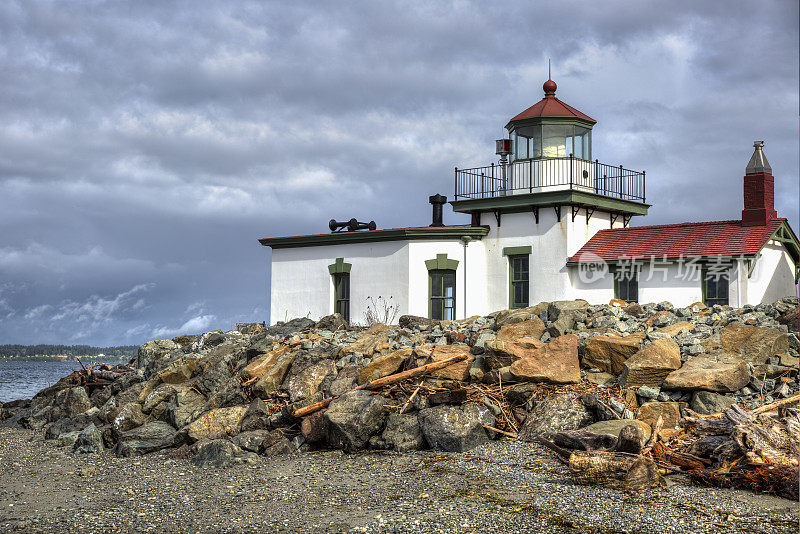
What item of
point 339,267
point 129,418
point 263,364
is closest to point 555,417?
point 263,364

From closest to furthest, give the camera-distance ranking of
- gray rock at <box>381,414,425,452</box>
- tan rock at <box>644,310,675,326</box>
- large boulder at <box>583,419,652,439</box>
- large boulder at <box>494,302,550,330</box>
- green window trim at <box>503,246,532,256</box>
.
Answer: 1. large boulder at <box>583,419,652,439</box>
2. gray rock at <box>381,414,425,452</box>
3. tan rock at <box>644,310,675,326</box>
4. large boulder at <box>494,302,550,330</box>
5. green window trim at <box>503,246,532,256</box>

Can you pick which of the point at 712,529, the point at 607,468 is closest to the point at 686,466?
the point at 607,468

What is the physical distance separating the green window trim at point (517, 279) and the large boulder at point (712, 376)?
10715mm

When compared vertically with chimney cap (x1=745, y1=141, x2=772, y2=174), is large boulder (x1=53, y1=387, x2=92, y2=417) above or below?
below

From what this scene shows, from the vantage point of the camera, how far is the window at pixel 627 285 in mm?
22281

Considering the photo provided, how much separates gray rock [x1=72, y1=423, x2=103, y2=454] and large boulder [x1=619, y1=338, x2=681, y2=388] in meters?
9.74

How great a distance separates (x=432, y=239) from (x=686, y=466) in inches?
542

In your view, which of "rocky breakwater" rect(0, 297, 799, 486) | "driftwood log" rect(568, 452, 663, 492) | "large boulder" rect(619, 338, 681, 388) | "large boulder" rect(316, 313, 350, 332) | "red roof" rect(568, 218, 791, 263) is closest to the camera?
"driftwood log" rect(568, 452, 663, 492)

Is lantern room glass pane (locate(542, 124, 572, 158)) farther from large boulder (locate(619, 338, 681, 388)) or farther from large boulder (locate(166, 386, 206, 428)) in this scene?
large boulder (locate(166, 386, 206, 428))

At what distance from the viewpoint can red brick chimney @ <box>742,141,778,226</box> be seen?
22094mm

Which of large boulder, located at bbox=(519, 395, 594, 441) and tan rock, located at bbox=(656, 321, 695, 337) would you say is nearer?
large boulder, located at bbox=(519, 395, 594, 441)

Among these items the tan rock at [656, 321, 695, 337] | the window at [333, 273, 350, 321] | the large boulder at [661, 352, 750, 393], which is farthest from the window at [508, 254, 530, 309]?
the large boulder at [661, 352, 750, 393]

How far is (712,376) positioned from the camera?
12391mm

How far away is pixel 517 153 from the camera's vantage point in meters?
24.5
